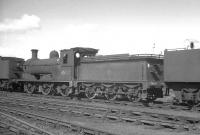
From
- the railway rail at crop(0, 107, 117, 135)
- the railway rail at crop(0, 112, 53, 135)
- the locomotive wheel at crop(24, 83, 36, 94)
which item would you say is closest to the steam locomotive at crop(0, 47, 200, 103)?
the locomotive wheel at crop(24, 83, 36, 94)

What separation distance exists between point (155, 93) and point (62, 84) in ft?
24.2

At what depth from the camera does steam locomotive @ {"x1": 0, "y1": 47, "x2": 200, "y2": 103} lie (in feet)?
44.0

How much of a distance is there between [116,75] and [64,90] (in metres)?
5.23

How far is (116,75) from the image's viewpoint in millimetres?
16656

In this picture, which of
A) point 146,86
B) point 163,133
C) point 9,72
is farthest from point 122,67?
point 9,72

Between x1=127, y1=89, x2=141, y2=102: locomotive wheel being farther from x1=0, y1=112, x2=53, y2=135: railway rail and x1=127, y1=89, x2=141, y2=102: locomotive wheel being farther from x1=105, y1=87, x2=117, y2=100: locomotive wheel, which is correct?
x1=0, y1=112, x2=53, y2=135: railway rail

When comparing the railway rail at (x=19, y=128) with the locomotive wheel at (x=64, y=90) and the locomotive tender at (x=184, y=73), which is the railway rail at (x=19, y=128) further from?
the locomotive wheel at (x=64, y=90)

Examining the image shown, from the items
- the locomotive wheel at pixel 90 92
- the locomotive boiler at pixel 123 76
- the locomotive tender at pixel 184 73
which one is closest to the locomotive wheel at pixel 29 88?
the locomotive boiler at pixel 123 76

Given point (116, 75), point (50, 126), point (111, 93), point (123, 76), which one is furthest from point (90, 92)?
point (50, 126)

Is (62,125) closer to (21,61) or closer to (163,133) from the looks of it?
(163,133)

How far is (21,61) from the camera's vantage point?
27.2m

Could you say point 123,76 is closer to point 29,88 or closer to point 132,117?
point 132,117

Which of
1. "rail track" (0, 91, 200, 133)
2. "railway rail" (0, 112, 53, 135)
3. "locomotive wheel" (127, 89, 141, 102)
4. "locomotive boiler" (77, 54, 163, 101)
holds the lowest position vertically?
"railway rail" (0, 112, 53, 135)

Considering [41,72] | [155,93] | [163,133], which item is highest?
[41,72]
